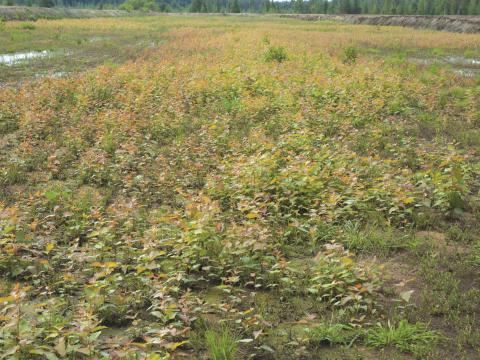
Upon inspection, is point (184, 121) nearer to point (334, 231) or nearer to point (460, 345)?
point (334, 231)

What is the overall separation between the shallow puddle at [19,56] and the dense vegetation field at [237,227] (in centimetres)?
943

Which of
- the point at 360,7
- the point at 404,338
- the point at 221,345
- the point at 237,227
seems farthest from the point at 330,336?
the point at 360,7

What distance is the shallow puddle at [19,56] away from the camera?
21.3 metres

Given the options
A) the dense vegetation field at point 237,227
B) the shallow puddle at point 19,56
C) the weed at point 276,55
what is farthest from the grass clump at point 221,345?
the shallow puddle at point 19,56

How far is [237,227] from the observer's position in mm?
5520

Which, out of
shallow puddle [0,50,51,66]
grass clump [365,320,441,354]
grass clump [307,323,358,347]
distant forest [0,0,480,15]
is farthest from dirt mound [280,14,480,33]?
grass clump [307,323,358,347]

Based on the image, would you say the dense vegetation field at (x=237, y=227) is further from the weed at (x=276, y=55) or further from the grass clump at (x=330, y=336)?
the weed at (x=276, y=55)

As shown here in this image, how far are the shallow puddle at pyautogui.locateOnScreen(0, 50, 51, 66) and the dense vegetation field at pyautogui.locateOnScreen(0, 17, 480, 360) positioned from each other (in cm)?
943

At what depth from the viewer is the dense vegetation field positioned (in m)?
4.01

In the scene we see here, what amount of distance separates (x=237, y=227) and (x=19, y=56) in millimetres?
22805

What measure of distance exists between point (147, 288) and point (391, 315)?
8.42ft

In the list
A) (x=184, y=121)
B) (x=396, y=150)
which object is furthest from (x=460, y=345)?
(x=184, y=121)

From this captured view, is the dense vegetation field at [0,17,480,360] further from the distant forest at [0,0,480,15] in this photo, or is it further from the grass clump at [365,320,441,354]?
the distant forest at [0,0,480,15]

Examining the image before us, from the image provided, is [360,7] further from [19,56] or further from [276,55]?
[19,56]
